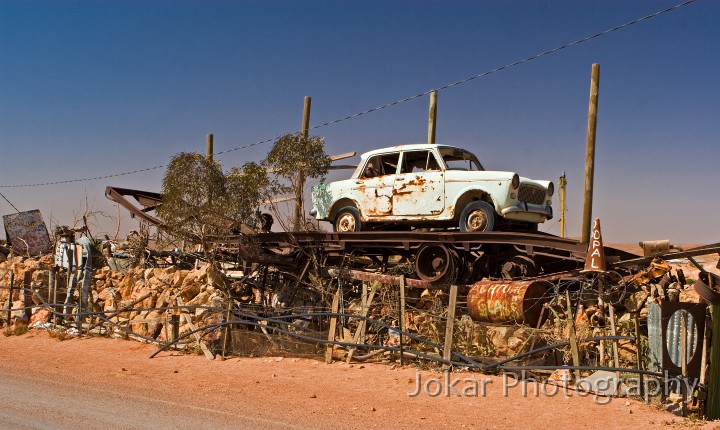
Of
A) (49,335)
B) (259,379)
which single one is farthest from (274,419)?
(49,335)

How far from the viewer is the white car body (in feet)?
39.7

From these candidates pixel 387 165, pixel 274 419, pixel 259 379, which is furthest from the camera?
pixel 387 165

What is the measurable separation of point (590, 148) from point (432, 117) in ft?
14.3

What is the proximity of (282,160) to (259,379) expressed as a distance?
7023mm

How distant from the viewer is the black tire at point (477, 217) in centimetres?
1209

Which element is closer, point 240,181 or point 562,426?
point 562,426

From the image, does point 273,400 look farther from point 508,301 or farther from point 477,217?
point 477,217

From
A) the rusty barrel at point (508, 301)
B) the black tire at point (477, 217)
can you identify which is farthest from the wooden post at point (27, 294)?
the rusty barrel at point (508, 301)

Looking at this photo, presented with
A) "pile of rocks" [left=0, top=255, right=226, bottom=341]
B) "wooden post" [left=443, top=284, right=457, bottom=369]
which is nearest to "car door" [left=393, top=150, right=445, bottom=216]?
"wooden post" [left=443, top=284, right=457, bottom=369]

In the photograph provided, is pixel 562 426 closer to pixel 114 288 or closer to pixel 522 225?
pixel 522 225

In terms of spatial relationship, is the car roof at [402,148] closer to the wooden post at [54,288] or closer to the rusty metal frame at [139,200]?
the rusty metal frame at [139,200]

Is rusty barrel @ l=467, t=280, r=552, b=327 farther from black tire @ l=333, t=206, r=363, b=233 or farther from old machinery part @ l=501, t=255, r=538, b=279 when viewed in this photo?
black tire @ l=333, t=206, r=363, b=233

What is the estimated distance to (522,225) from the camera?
1280 cm

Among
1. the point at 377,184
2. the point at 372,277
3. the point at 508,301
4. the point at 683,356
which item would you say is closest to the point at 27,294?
the point at 372,277
